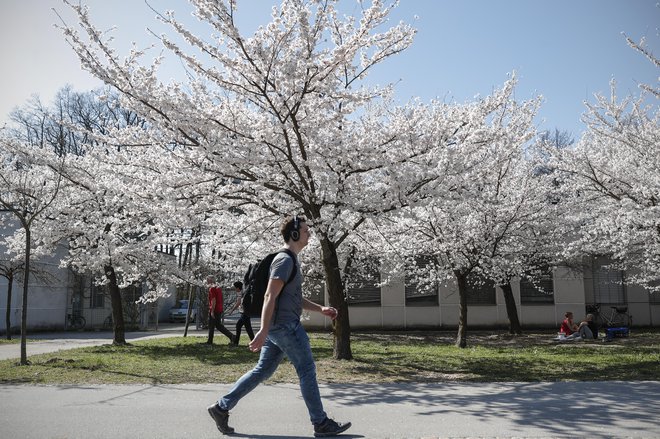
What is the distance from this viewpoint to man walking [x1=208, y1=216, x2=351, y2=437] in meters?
4.70

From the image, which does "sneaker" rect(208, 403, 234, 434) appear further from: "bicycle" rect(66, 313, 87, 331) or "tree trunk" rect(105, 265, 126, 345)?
"bicycle" rect(66, 313, 87, 331)

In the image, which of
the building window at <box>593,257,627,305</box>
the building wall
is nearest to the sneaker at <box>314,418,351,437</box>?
the building wall

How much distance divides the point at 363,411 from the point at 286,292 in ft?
5.73

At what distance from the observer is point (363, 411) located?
572 cm

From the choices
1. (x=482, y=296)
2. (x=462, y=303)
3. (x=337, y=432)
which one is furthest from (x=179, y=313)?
(x=337, y=432)

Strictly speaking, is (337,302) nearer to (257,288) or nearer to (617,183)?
(257,288)

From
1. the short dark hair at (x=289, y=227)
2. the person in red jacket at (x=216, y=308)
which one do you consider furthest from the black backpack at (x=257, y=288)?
the person in red jacket at (x=216, y=308)

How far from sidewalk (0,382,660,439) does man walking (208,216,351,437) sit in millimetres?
252

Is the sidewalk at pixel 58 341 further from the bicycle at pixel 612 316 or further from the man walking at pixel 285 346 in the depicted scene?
the bicycle at pixel 612 316

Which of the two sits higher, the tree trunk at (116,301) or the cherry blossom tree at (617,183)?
the cherry blossom tree at (617,183)

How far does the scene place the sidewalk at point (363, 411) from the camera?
16.2 feet

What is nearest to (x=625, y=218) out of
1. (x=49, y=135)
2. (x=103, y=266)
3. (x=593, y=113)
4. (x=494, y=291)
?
(x=593, y=113)

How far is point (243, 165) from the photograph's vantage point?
8742 mm

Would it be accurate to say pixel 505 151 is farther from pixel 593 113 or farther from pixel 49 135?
pixel 49 135
